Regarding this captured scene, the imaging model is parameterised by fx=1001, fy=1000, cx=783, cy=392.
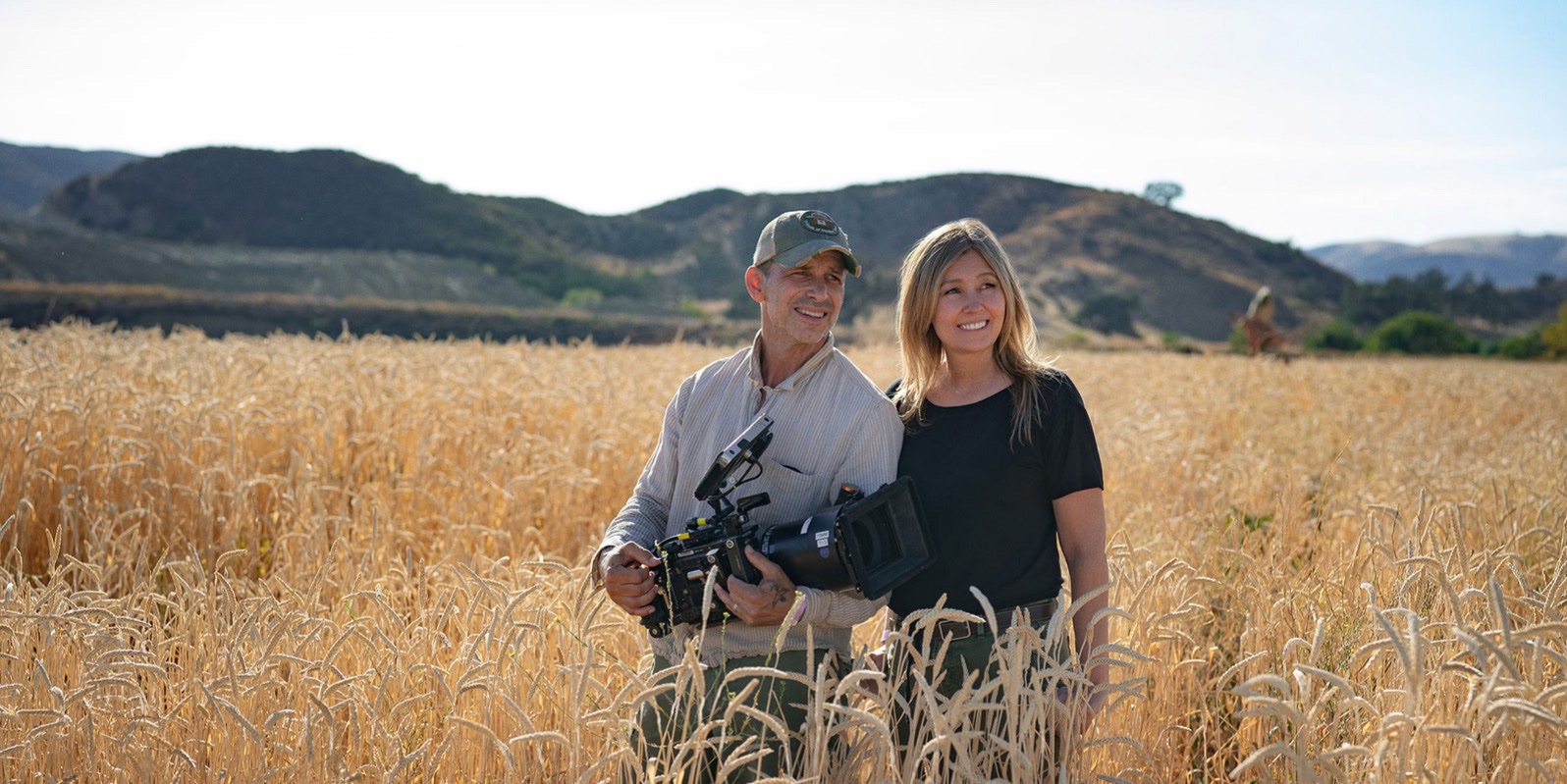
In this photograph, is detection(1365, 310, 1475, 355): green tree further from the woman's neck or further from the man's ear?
the man's ear

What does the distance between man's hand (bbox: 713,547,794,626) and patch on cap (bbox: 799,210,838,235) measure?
36.3 inches

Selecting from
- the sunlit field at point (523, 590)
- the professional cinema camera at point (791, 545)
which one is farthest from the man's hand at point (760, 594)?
the sunlit field at point (523, 590)

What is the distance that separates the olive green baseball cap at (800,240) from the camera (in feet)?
8.83

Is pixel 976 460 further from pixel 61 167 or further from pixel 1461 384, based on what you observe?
pixel 61 167

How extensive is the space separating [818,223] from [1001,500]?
92cm

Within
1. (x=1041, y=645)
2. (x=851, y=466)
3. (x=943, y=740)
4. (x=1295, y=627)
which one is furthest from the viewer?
(x=1295, y=627)

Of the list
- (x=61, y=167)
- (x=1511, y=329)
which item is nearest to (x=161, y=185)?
(x=61, y=167)

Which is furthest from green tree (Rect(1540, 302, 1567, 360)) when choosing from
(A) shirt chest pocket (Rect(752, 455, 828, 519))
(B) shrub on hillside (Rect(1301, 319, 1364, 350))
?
(A) shirt chest pocket (Rect(752, 455, 828, 519))

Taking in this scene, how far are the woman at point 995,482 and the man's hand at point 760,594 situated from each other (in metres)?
0.41

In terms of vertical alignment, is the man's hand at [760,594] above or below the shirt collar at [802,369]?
below

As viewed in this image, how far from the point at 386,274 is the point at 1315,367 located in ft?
165

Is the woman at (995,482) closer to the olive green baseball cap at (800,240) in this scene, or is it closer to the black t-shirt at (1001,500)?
the black t-shirt at (1001,500)

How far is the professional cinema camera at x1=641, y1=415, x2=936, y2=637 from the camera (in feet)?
7.57

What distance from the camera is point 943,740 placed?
1847 millimetres
